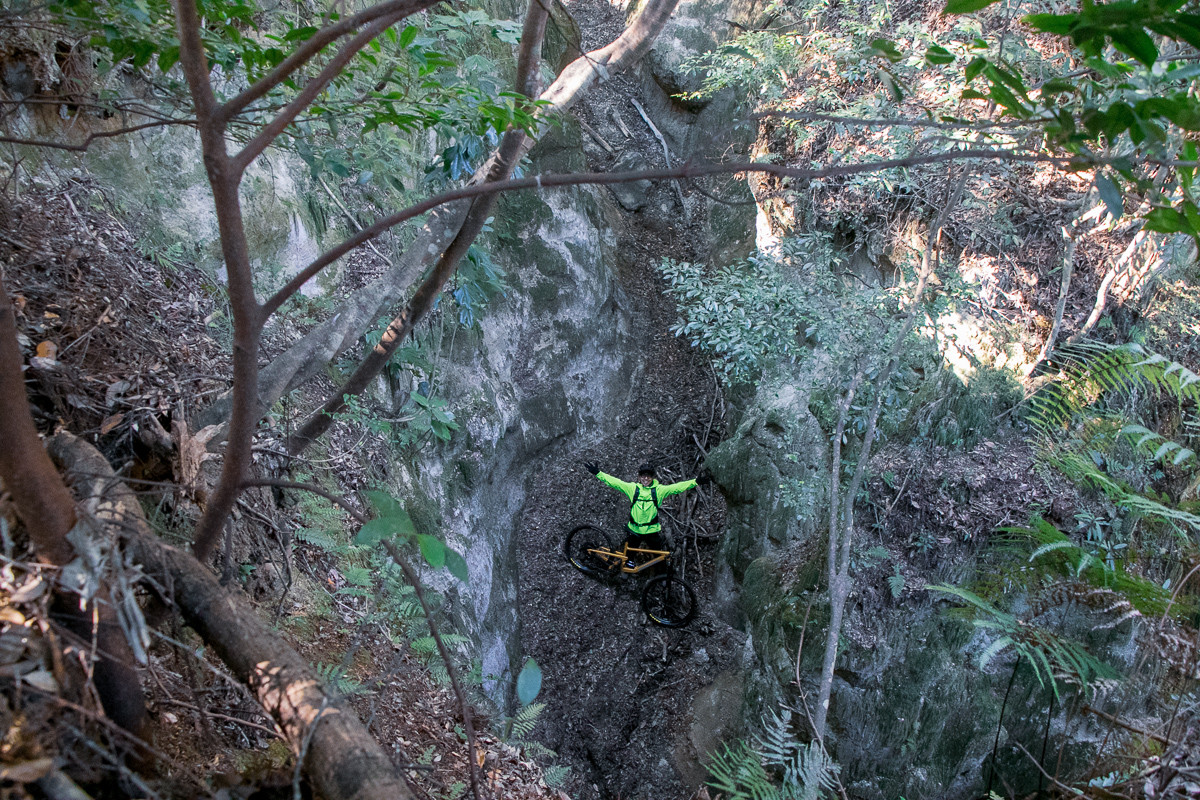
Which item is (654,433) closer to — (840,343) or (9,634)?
(840,343)

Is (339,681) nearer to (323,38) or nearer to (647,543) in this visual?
(323,38)

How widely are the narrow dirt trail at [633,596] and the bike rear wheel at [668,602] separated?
5.8 inches

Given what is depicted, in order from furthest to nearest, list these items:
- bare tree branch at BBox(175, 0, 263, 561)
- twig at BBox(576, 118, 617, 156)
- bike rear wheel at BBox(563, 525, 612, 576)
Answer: twig at BBox(576, 118, 617, 156), bike rear wheel at BBox(563, 525, 612, 576), bare tree branch at BBox(175, 0, 263, 561)

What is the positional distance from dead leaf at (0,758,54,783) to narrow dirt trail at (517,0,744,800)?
19.9 feet

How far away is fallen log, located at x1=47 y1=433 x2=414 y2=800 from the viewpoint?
4.19 feet

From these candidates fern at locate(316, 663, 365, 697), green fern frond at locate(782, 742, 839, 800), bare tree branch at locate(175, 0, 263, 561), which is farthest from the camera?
green fern frond at locate(782, 742, 839, 800)

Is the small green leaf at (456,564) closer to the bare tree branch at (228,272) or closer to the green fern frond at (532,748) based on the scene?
the bare tree branch at (228,272)

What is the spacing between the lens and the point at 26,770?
3.23ft

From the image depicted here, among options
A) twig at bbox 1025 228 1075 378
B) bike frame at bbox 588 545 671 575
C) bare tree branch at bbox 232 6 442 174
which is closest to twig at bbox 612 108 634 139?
twig at bbox 1025 228 1075 378

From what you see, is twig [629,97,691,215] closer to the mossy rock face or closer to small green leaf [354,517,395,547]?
the mossy rock face

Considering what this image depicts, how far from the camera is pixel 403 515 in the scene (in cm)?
125

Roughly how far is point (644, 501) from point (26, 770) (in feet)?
21.8

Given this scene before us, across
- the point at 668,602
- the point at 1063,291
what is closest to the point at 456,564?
the point at 1063,291

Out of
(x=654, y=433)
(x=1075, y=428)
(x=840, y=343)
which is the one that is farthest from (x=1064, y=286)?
(x=654, y=433)
